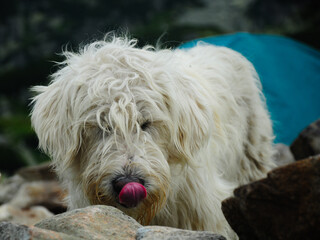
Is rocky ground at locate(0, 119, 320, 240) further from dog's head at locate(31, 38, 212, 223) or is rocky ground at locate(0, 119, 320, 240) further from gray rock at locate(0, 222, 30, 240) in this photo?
dog's head at locate(31, 38, 212, 223)

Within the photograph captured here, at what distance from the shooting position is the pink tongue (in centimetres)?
320

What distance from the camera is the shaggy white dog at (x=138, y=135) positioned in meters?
3.38

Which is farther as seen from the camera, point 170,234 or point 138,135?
point 138,135

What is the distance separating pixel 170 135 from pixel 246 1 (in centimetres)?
1161

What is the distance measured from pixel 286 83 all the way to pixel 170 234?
6.59 meters

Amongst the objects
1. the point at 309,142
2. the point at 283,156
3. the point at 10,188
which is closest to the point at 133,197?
the point at 309,142

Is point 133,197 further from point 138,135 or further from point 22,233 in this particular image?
point 22,233

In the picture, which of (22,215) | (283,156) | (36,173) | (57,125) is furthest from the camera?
(36,173)

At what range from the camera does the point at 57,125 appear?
3826 mm

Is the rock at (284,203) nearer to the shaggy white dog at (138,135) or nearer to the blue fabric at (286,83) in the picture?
the shaggy white dog at (138,135)

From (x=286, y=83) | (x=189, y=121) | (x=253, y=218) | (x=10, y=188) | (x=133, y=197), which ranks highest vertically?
(x=286, y=83)

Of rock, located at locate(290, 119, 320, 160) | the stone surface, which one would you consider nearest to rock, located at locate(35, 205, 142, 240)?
rock, located at locate(290, 119, 320, 160)

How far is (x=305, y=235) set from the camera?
219cm

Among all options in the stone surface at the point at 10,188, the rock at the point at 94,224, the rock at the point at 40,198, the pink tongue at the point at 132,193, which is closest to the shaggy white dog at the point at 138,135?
the pink tongue at the point at 132,193
